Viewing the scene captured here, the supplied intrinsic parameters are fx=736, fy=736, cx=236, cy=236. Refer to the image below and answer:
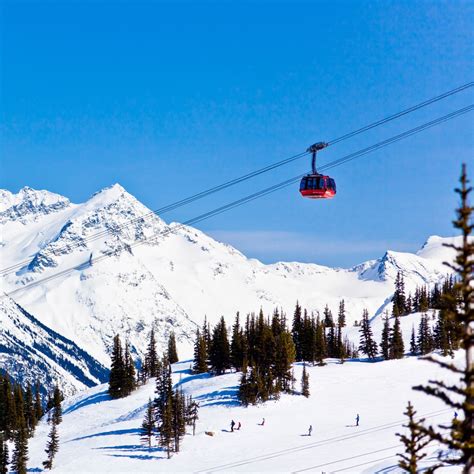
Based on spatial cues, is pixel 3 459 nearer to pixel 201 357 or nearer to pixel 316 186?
pixel 201 357

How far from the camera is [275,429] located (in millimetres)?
90750

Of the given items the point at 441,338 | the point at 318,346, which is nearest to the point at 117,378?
the point at 318,346

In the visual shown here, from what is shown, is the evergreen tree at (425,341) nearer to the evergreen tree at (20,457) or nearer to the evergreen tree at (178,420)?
the evergreen tree at (178,420)

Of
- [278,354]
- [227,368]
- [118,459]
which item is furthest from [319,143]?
[227,368]

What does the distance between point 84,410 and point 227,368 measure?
1083 inches

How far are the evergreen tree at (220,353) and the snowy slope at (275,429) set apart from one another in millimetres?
3542

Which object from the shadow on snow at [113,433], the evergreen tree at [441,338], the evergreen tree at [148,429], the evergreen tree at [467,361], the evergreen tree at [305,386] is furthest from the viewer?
the evergreen tree at [441,338]

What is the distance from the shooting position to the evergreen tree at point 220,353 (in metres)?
136

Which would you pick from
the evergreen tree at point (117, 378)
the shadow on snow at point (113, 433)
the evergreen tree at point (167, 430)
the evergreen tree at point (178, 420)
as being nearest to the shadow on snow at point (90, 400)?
the evergreen tree at point (117, 378)

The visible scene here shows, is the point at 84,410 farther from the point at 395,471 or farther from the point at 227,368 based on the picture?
the point at 395,471

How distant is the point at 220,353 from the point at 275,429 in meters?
46.3

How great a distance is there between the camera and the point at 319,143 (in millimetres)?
41125

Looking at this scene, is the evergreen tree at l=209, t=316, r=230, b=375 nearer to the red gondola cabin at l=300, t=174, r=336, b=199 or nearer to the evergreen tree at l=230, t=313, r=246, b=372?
the evergreen tree at l=230, t=313, r=246, b=372

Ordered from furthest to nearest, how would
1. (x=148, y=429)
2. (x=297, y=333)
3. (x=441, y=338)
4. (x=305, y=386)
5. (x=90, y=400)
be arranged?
(x=297, y=333) < (x=90, y=400) < (x=441, y=338) < (x=305, y=386) < (x=148, y=429)
